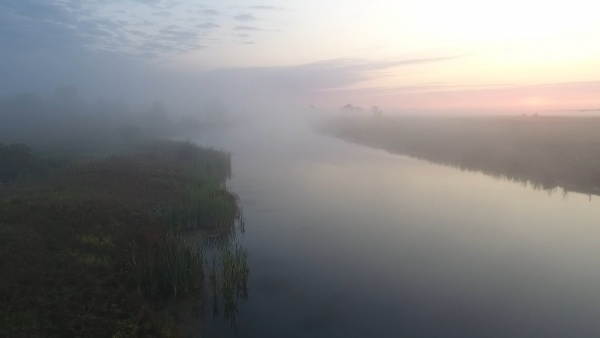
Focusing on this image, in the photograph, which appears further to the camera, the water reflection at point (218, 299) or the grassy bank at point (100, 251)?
the water reflection at point (218, 299)

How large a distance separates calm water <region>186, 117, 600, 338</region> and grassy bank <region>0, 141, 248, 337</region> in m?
1.68

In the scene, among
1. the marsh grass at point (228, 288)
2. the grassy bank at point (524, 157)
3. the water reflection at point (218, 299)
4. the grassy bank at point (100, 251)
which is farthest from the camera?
the grassy bank at point (524, 157)

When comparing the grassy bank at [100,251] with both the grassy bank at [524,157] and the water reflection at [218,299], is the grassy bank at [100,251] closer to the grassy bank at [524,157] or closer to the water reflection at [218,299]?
the water reflection at [218,299]

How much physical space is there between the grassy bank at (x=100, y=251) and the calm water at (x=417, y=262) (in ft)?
5.50

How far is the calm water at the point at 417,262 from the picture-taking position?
11.2 meters

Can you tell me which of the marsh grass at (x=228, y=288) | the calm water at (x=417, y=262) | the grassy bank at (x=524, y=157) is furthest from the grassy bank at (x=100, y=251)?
the grassy bank at (x=524, y=157)

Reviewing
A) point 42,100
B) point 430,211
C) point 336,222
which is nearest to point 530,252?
point 430,211

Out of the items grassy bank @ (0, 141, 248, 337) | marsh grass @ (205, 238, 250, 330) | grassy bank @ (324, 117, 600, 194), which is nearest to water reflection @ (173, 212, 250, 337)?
marsh grass @ (205, 238, 250, 330)

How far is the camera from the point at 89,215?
581 inches

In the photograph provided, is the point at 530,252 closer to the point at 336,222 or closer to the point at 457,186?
the point at 336,222

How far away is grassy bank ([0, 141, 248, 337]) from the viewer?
30.5 feet

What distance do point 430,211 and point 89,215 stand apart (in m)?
17.2

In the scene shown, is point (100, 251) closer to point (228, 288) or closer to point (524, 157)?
point (228, 288)

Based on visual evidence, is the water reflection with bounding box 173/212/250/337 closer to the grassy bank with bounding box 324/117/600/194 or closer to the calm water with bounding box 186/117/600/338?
the calm water with bounding box 186/117/600/338
